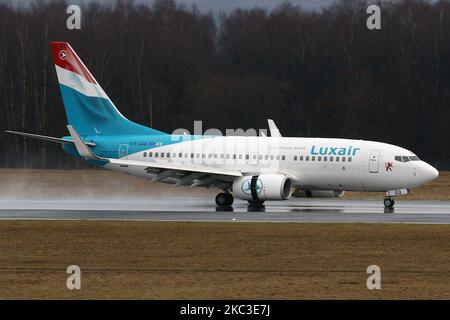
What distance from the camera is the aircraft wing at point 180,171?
43.3m

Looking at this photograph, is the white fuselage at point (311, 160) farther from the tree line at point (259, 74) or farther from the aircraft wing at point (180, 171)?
the tree line at point (259, 74)

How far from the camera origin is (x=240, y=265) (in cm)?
2428

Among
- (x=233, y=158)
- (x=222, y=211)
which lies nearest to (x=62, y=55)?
(x=233, y=158)

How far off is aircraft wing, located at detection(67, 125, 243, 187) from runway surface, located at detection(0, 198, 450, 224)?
105cm

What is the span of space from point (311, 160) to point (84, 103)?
10.7 meters

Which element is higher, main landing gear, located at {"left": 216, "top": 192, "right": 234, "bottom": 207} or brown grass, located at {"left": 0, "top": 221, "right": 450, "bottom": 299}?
brown grass, located at {"left": 0, "top": 221, "right": 450, "bottom": 299}

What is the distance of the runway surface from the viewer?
1430 inches

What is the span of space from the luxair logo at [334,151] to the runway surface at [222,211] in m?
2.13

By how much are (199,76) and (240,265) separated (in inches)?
2430

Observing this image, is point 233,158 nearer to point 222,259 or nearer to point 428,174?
point 428,174

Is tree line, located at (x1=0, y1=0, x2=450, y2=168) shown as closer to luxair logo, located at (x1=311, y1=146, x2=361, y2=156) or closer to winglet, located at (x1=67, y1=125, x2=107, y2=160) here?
winglet, located at (x1=67, y1=125, x2=107, y2=160)

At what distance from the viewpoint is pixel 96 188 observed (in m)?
54.6
